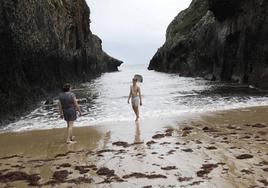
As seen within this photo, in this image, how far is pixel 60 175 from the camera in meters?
8.09

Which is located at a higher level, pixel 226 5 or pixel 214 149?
pixel 226 5

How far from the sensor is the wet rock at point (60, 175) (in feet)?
25.7

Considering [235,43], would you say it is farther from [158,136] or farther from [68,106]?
[68,106]

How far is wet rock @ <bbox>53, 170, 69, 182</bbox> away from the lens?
7845mm

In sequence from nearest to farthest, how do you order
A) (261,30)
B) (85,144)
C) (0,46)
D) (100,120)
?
(85,144)
(100,120)
(0,46)
(261,30)

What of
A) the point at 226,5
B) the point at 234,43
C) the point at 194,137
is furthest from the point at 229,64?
the point at 194,137

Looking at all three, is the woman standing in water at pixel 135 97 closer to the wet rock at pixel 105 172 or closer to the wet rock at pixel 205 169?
the wet rock at pixel 105 172

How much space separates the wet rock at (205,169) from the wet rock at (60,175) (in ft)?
7.98

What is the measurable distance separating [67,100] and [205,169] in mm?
5235

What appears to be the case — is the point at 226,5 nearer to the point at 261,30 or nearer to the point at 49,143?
the point at 261,30

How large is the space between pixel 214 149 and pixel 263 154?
1154 millimetres

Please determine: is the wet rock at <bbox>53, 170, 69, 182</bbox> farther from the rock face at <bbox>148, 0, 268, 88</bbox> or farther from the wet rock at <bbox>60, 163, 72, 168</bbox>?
the rock face at <bbox>148, 0, 268, 88</bbox>

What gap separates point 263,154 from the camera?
8828mm

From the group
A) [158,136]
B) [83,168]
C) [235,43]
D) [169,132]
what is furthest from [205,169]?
[235,43]
